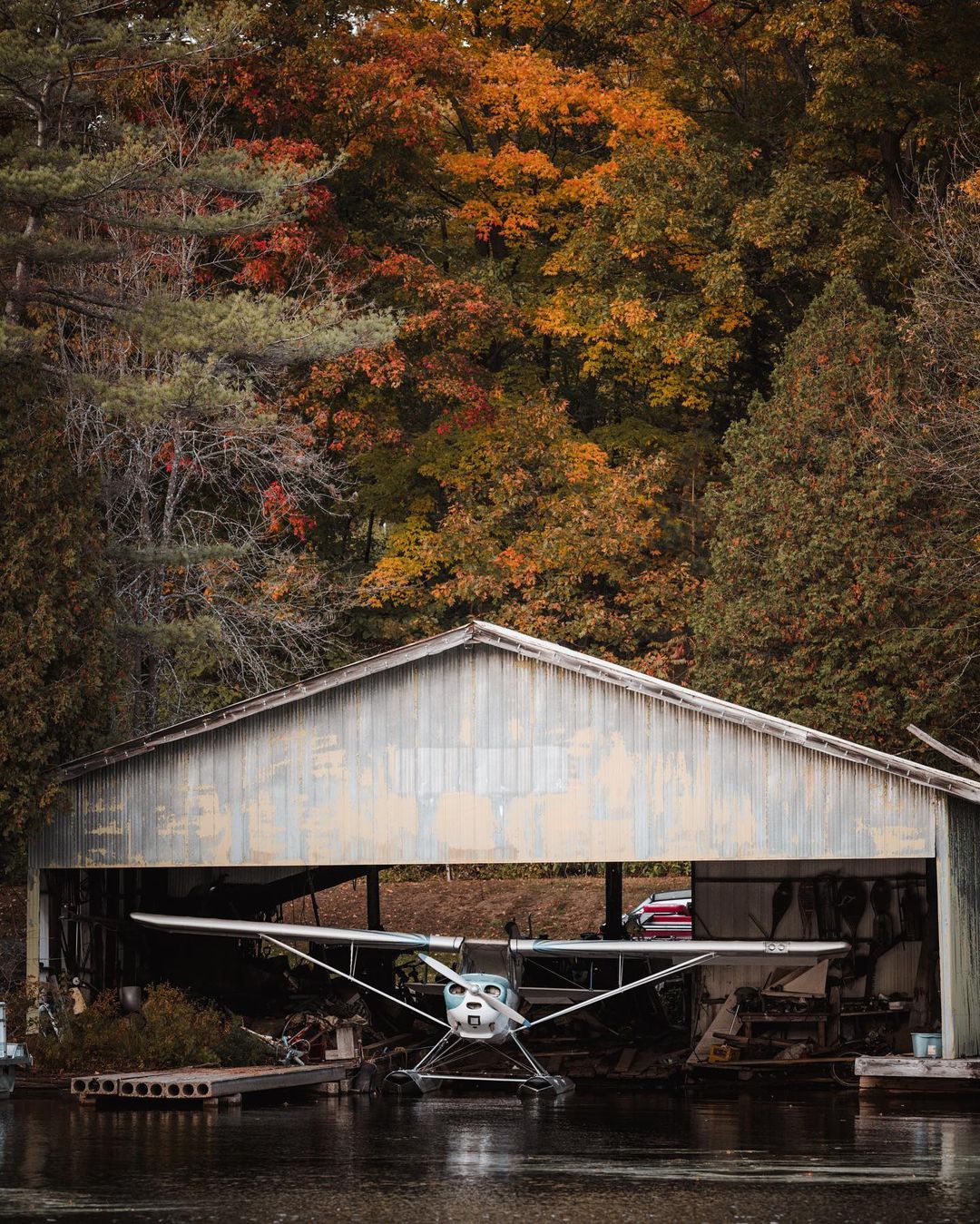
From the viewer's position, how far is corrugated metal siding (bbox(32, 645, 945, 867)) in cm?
2064

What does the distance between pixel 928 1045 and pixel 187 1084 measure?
848 cm

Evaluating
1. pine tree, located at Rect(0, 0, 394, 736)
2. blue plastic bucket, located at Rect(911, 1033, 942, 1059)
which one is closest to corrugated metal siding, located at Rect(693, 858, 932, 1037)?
blue plastic bucket, located at Rect(911, 1033, 942, 1059)

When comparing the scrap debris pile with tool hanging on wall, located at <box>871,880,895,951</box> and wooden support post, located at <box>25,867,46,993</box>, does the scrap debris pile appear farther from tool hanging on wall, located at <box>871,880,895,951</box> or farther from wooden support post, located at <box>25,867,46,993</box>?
wooden support post, located at <box>25,867,46,993</box>

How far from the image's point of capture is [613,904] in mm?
26594

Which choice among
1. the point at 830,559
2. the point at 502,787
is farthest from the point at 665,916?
the point at 502,787

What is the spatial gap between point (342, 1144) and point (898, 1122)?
19.1 ft

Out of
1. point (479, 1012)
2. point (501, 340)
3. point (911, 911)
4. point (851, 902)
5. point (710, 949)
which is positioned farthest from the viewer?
point (501, 340)

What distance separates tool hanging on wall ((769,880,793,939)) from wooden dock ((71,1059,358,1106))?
6.79 metres

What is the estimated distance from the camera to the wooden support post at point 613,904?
26281 mm

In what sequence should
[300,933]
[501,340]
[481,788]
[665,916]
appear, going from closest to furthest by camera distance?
[481,788] → [300,933] → [665,916] → [501,340]

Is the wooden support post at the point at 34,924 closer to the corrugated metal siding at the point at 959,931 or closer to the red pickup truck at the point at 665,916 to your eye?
the corrugated metal siding at the point at 959,931

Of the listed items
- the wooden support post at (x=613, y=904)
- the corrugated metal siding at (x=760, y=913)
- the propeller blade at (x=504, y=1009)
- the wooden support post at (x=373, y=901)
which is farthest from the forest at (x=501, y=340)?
the propeller blade at (x=504, y=1009)

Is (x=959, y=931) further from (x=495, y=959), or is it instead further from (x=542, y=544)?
(x=542, y=544)

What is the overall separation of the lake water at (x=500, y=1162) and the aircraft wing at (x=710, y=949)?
169 cm
